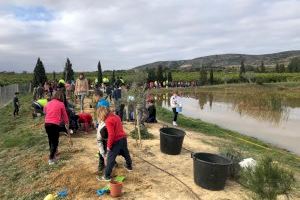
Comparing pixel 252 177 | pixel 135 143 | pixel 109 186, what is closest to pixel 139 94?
pixel 135 143

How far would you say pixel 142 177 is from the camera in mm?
8773

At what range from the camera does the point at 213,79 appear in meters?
70.6

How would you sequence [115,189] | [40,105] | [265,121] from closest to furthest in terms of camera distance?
[115,189]
[40,105]
[265,121]

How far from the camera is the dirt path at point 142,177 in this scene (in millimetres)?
7891

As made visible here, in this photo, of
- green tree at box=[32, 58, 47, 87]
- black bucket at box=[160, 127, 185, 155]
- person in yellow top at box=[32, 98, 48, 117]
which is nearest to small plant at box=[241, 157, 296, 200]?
black bucket at box=[160, 127, 185, 155]

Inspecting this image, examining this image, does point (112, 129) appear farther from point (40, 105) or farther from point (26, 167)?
point (40, 105)

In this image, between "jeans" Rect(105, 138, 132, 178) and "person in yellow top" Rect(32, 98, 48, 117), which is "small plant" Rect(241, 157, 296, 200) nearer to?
"jeans" Rect(105, 138, 132, 178)

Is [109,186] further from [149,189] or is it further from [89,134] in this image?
[89,134]

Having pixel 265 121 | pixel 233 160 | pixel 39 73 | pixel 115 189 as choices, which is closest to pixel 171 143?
pixel 233 160

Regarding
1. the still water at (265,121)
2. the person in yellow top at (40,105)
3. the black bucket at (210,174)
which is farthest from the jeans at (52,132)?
the still water at (265,121)

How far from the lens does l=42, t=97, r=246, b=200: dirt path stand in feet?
25.9

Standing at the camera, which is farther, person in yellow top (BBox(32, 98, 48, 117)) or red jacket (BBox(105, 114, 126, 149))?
person in yellow top (BBox(32, 98, 48, 117))

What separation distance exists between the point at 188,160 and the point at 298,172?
3514 mm

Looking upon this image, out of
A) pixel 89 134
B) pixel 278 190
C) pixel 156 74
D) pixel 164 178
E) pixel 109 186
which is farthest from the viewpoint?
pixel 156 74
